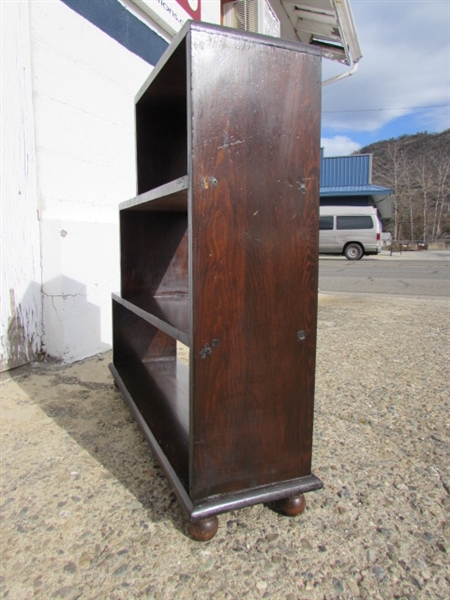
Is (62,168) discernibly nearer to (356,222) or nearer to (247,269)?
(247,269)

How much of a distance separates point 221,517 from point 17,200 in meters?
2.22

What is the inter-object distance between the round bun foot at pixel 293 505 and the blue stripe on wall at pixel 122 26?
3.20 meters

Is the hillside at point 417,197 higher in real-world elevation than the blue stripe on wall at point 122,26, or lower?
higher

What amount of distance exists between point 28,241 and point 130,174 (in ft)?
3.65

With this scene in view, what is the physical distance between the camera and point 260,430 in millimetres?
1291

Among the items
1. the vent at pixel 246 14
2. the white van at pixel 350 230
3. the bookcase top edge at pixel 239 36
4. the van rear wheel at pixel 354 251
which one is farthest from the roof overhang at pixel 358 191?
the bookcase top edge at pixel 239 36

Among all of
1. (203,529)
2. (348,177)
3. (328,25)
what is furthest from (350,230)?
(203,529)

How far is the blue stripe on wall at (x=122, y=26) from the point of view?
9.43 feet

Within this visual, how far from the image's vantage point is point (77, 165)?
2871 mm

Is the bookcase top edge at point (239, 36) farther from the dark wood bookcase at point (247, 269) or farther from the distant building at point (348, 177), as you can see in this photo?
the distant building at point (348, 177)

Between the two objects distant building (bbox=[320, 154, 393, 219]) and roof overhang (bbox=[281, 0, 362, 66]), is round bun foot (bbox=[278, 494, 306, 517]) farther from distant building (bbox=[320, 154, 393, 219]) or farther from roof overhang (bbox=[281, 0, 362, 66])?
distant building (bbox=[320, 154, 393, 219])

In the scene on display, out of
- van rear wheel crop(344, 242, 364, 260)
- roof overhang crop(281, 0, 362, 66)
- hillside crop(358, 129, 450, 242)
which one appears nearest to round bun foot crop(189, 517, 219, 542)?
roof overhang crop(281, 0, 362, 66)

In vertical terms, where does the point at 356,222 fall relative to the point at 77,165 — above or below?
above

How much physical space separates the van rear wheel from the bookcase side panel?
15.9m
